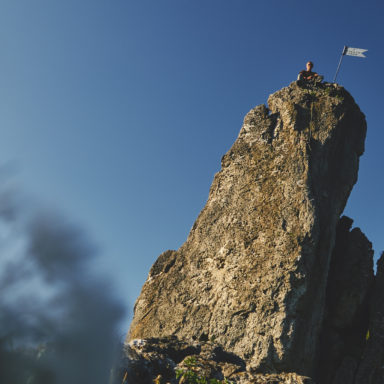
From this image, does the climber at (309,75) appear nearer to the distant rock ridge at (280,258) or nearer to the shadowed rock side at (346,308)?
the distant rock ridge at (280,258)

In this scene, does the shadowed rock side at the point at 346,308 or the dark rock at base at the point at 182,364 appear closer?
the dark rock at base at the point at 182,364

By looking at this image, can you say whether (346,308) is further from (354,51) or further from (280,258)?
(354,51)

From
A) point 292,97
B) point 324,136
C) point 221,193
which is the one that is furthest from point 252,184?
point 292,97

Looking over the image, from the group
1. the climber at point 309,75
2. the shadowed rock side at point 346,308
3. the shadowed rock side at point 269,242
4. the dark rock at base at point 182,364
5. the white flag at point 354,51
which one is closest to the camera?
the dark rock at base at point 182,364

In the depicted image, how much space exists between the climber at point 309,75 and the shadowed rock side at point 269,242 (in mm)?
733

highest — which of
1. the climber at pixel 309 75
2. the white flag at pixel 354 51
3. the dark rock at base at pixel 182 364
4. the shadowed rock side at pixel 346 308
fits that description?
the white flag at pixel 354 51

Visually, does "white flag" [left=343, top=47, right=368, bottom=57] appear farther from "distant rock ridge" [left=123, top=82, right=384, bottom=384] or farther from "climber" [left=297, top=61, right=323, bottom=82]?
"distant rock ridge" [left=123, top=82, right=384, bottom=384]

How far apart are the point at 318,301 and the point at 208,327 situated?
11.5ft

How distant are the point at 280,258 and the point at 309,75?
9528 mm

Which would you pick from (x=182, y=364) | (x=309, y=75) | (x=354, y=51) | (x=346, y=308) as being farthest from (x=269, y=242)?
(x=354, y=51)

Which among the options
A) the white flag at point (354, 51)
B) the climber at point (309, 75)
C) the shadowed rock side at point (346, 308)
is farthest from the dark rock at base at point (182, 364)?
the white flag at point (354, 51)

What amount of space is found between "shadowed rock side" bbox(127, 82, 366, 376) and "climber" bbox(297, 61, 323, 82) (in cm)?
73

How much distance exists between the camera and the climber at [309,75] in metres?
18.6

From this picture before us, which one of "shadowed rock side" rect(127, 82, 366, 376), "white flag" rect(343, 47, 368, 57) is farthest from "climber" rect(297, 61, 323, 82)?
"white flag" rect(343, 47, 368, 57)
